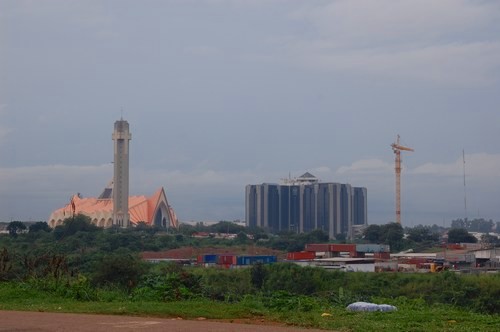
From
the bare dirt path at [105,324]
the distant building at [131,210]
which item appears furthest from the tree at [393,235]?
the bare dirt path at [105,324]

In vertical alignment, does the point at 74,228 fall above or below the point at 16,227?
below

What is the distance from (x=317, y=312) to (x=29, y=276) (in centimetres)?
486

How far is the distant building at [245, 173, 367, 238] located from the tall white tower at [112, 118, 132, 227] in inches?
1299

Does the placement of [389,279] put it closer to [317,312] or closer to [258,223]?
[317,312]

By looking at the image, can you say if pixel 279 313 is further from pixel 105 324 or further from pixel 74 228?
pixel 74 228

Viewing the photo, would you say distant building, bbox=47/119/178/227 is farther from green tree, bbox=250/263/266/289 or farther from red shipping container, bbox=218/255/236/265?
green tree, bbox=250/263/266/289

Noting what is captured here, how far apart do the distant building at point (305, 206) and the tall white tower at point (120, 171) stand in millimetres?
33007

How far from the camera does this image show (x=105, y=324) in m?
8.09

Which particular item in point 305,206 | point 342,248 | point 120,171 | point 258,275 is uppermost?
point 120,171

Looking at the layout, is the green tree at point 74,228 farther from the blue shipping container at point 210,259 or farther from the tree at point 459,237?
the tree at point 459,237

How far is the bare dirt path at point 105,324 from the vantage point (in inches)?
307

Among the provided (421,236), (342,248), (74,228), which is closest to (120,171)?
(74,228)

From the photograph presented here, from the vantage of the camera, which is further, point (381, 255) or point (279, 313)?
point (381, 255)

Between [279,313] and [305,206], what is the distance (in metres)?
106
